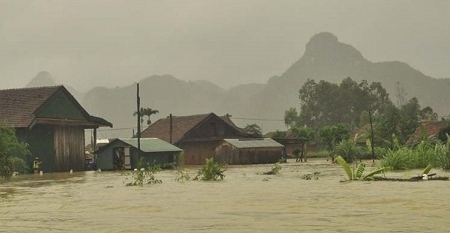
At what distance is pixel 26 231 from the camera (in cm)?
991

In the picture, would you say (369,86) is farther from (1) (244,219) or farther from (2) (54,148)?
(1) (244,219)

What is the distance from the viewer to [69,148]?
47.7 metres

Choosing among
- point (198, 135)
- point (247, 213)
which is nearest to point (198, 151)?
point (198, 135)

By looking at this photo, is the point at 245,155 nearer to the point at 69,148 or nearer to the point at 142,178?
the point at 69,148

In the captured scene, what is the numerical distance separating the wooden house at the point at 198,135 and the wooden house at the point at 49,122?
14.4m

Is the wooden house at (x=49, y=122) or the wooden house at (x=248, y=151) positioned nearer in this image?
the wooden house at (x=49, y=122)

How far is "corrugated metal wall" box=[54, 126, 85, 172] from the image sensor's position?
46562mm

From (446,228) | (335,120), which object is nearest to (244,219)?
(446,228)

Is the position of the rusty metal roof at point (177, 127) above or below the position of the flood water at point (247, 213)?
above

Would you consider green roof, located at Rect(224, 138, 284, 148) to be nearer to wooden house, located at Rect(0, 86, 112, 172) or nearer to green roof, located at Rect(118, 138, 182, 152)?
green roof, located at Rect(118, 138, 182, 152)

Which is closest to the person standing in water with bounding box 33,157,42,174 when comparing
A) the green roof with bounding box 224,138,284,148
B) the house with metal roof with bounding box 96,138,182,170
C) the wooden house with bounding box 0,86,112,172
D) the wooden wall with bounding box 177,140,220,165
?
the wooden house with bounding box 0,86,112,172

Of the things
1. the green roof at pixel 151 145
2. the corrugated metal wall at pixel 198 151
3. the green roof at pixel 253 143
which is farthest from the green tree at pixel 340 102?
the green roof at pixel 151 145

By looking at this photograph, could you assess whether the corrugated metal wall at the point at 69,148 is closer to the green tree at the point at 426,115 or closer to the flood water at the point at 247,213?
the flood water at the point at 247,213

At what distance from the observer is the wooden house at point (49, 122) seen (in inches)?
1759
